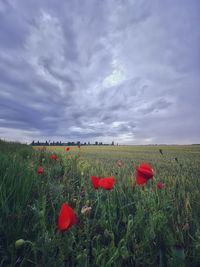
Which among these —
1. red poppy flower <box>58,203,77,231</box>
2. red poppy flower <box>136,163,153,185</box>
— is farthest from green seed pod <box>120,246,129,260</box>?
red poppy flower <box>136,163,153,185</box>

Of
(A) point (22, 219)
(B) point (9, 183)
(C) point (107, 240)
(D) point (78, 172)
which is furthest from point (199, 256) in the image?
(D) point (78, 172)

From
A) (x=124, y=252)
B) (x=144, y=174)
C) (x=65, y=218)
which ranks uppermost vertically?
(x=144, y=174)

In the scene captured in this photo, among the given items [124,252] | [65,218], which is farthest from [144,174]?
[65,218]

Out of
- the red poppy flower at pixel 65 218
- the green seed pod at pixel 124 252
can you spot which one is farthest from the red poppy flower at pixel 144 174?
the red poppy flower at pixel 65 218

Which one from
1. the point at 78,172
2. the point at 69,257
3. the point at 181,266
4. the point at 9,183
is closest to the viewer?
the point at 181,266

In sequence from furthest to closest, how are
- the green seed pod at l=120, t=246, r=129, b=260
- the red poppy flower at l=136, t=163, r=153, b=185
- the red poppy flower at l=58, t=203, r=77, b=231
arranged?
the red poppy flower at l=136, t=163, r=153, b=185 → the green seed pod at l=120, t=246, r=129, b=260 → the red poppy flower at l=58, t=203, r=77, b=231

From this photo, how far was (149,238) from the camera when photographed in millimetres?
1351

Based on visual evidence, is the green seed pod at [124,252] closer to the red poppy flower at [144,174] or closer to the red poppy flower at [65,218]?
the red poppy flower at [65,218]

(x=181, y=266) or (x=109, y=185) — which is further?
(x=109, y=185)

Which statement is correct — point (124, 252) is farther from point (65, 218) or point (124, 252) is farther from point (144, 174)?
point (144, 174)

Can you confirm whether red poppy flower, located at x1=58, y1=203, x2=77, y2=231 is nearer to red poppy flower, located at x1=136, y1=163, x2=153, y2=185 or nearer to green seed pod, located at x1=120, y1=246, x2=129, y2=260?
green seed pod, located at x1=120, y1=246, x2=129, y2=260

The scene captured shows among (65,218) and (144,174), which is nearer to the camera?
(65,218)

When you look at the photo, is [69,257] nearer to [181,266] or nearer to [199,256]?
[181,266]

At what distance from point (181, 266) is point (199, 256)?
38 cm
